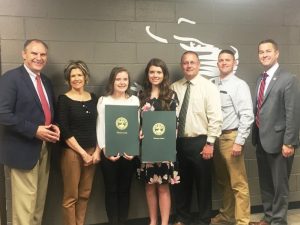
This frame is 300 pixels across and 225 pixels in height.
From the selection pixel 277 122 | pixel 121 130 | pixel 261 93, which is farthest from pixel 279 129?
pixel 121 130

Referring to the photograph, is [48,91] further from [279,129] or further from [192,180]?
[279,129]

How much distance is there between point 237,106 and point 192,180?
0.81m

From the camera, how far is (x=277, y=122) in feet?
9.68

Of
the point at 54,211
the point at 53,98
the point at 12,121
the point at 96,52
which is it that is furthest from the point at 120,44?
the point at 54,211

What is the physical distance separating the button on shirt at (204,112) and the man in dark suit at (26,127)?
1129 millimetres

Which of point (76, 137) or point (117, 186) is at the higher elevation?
point (76, 137)

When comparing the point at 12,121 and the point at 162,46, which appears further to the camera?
the point at 162,46

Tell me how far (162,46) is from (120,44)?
411 mm

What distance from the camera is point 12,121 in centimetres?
250

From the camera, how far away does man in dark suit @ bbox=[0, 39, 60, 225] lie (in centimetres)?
254

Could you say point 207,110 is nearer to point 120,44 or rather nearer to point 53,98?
point 120,44

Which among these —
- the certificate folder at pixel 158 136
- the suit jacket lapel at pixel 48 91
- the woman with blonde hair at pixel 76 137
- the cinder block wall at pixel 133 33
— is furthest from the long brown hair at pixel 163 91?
the suit jacket lapel at pixel 48 91

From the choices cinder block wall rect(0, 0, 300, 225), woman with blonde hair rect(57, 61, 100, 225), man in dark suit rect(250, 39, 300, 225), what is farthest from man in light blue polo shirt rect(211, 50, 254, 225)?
woman with blonde hair rect(57, 61, 100, 225)

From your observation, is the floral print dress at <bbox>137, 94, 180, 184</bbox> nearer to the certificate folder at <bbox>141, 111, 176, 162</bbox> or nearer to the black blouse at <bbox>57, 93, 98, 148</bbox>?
the certificate folder at <bbox>141, 111, 176, 162</bbox>
